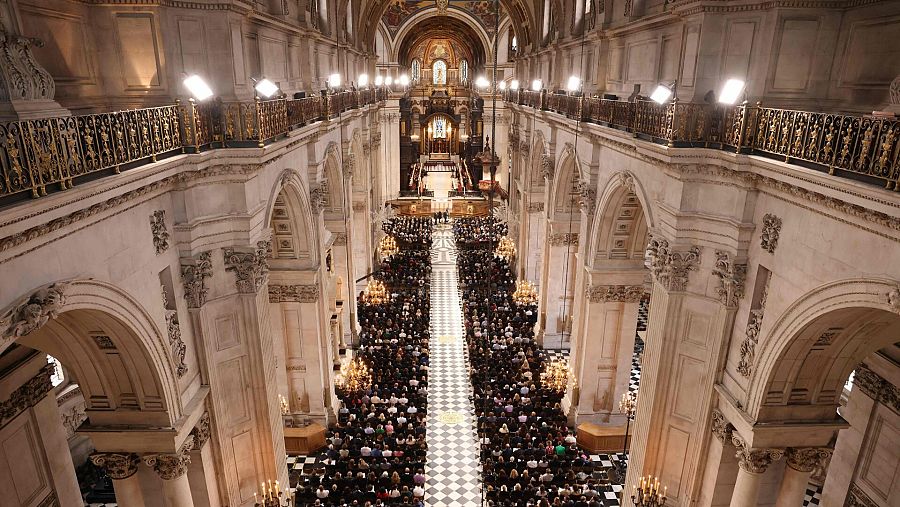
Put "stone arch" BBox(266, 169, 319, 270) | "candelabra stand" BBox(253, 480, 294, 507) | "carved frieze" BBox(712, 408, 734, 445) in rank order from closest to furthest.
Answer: "carved frieze" BBox(712, 408, 734, 445)
"candelabra stand" BBox(253, 480, 294, 507)
"stone arch" BBox(266, 169, 319, 270)

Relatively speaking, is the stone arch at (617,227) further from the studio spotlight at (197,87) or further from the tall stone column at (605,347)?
the studio spotlight at (197,87)

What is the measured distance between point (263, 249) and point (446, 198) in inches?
1304

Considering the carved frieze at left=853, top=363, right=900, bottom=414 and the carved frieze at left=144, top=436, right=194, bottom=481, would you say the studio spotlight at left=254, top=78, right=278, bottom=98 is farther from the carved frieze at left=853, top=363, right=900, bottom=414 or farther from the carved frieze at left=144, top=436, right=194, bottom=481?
the carved frieze at left=853, top=363, right=900, bottom=414

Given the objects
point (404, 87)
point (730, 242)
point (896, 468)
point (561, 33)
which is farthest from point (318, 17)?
point (404, 87)

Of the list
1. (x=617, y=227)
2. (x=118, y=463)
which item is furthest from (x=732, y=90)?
(x=118, y=463)

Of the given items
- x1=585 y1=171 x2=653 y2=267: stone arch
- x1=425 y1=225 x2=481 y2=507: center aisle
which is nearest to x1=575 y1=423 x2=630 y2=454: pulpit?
x1=425 y1=225 x2=481 y2=507: center aisle

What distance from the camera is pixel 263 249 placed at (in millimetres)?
10031

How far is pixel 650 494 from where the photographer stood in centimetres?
1052

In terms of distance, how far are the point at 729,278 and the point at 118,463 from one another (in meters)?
9.86

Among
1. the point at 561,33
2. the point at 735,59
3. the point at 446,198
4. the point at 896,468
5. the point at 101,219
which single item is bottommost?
the point at 446,198

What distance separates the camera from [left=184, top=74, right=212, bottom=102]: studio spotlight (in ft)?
27.6

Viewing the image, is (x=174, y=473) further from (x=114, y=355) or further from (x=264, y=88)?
(x=264, y=88)

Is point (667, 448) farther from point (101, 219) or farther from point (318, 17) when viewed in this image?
point (318, 17)

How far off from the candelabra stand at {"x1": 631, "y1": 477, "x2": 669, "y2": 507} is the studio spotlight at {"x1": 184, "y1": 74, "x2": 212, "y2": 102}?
1041 cm
